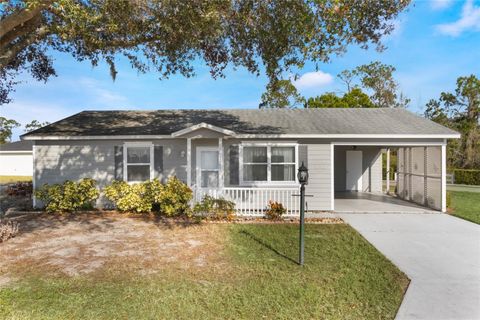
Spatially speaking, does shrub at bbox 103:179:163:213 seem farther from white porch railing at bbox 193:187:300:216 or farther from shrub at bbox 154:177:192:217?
white porch railing at bbox 193:187:300:216

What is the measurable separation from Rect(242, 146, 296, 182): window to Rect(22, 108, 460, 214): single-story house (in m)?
0.04

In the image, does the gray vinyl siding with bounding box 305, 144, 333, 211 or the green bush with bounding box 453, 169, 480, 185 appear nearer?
the gray vinyl siding with bounding box 305, 144, 333, 211

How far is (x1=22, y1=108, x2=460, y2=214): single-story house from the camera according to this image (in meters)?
10.2

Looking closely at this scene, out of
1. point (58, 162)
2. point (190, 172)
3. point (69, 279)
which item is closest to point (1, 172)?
point (58, 162)

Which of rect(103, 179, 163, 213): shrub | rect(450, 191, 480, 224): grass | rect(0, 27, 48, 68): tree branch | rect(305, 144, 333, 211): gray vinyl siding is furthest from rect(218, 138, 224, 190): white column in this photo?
rect(450, 191, 480, 224): grass

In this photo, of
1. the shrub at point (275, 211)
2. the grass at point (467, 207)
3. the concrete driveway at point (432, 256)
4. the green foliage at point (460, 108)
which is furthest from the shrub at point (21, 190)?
the green foliage at point (460, 108)

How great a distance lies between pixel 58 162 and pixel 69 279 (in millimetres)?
7526

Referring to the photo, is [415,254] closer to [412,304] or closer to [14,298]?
[412,304]

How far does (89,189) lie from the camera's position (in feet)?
34.0

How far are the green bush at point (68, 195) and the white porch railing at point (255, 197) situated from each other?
3955mm

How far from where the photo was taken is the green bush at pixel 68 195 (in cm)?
1009

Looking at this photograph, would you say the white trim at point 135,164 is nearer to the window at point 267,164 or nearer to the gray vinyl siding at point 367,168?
the window at point 267,164

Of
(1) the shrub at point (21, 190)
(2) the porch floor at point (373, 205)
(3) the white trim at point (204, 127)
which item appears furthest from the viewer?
(1) the shrub at point (21, 190)

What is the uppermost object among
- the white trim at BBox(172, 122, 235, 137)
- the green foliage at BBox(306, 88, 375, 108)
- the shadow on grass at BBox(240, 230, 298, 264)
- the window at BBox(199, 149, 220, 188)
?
the green foliage at BBox(306, 88, 375, 108)
